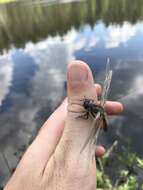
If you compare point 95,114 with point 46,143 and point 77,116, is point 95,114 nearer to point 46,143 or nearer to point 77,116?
point 77,116

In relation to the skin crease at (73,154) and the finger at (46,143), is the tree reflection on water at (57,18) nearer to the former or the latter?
the finger at (46,143)

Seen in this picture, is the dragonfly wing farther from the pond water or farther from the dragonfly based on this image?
the pond water

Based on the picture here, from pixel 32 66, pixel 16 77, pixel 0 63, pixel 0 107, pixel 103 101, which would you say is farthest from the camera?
pixel 0 63

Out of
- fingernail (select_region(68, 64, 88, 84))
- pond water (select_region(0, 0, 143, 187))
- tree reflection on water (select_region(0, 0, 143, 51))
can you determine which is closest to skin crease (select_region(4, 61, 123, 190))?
fingernail (select_region(68, 64, 88, 84))

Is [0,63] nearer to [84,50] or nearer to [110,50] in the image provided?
[84,50]

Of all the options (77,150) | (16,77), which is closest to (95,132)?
(77,150)

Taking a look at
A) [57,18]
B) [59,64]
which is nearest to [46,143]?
[59,64]

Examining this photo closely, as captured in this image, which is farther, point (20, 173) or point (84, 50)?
point (84, 50)
